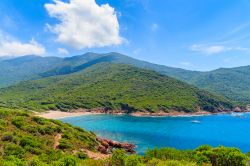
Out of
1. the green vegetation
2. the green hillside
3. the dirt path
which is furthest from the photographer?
the dirt path

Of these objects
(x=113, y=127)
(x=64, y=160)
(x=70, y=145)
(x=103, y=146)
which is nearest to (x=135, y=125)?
(x=113, y=127)

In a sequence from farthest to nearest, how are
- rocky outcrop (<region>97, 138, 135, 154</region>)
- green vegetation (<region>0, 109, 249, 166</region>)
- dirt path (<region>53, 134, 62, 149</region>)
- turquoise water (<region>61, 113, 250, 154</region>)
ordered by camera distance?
turquoise water (<region>61, 113, 250, 154</region>) → rocky outcrop (<region>97, 138, 135, 154</region>) → dirt path (<region>53, 134, 62, 149</region>) → green vegetation (<region>0, 109, 249, 166</region>)

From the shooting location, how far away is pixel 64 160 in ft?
144

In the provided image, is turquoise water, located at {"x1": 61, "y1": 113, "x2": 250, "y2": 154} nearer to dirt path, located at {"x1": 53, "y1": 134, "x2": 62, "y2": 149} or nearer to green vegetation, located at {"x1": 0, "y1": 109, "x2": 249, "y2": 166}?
green vegetation, located at {"x1": 0, "y1": 109, "x2": 249, "y2": 166}

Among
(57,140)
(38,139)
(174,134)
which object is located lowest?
(174,134)

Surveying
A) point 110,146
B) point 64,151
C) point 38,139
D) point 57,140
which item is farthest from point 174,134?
point 38,139

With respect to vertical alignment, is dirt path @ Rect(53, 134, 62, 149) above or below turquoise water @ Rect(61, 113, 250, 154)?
above

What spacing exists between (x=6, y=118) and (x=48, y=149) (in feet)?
64.4

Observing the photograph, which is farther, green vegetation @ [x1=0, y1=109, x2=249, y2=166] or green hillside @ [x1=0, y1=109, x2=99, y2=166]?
green hillside @ [x1=0, y1=109, x2=99, y2=166]

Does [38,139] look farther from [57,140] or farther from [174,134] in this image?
[174,134]

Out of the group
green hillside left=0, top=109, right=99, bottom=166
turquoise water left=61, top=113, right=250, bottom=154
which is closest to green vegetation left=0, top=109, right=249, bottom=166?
green hillside left=0, top=109, right=99, bottom=166

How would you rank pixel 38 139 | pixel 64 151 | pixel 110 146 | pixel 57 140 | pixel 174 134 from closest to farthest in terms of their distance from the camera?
1. pixel 64 151
2. pixel 38 139
3. pixel 57 140
4. pixel 110 146
5. pixel 174 134

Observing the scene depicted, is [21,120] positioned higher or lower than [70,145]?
higher

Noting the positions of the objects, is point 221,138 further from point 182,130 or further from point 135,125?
point 135,125
